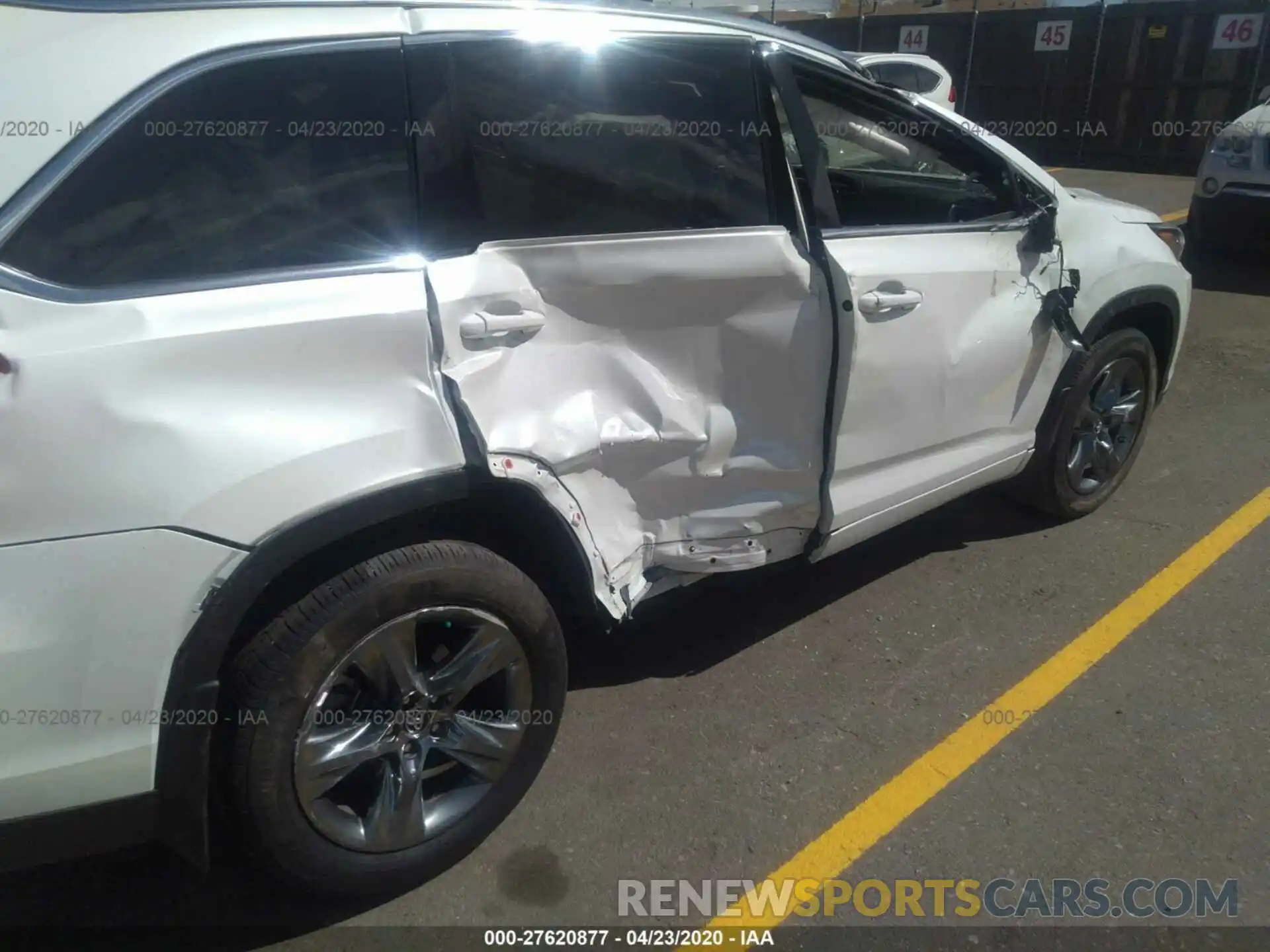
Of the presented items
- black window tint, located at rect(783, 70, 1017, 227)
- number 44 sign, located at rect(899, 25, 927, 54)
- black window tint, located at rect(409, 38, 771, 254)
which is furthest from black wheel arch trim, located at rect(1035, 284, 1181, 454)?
number 44 sign, located at rect(899, 25, 927, 54)

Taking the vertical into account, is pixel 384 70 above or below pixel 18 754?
above

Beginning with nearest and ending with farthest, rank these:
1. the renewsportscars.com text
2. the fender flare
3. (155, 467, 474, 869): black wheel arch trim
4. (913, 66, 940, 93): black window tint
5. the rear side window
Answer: (155, 467, 474, 869): black wheel arch trim, the renewsportscars.com text, the fender flare, the rear side window, (913, 66, 940, 93): black window tint

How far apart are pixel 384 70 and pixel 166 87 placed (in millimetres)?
461

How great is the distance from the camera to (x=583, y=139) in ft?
8.26

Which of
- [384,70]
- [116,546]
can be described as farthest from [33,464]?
[384,70]

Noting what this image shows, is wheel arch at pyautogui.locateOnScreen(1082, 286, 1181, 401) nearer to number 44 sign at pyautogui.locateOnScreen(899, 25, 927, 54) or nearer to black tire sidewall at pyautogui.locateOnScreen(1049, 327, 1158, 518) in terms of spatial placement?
black tire sidewall at pyautogui.locateOnScreen(1049, 327, 1158, 518)

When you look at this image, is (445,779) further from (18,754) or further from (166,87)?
(166,87)

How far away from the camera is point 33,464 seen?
5.57 feet

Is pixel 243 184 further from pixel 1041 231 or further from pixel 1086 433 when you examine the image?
pixel 1086 433

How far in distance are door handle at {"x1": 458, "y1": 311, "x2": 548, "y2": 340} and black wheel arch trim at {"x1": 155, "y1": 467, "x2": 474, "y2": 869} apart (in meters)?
0.36

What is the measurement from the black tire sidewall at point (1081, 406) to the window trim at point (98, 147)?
270 cm

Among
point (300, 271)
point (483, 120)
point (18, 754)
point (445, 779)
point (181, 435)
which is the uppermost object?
point (483, 120)

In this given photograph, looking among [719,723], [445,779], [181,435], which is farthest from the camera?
[719,723]

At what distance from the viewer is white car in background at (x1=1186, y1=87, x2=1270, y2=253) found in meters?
7.89
